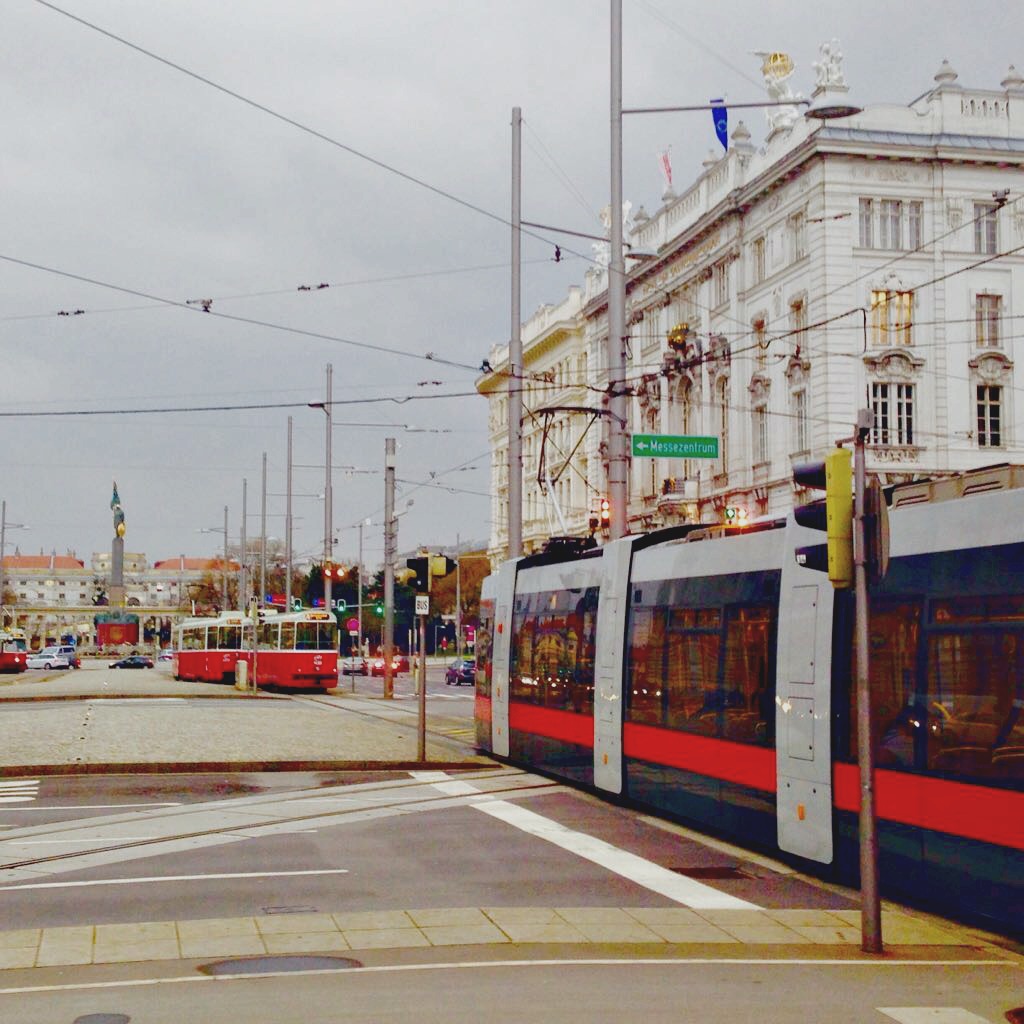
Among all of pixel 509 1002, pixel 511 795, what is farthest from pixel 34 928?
pixel 511 795

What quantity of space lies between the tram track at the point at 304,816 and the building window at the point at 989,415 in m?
32.7

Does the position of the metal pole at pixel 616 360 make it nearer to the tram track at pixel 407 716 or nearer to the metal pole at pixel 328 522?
the tram track at pixel 407 716

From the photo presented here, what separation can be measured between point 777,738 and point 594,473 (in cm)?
6012

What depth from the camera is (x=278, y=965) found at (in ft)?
29.6

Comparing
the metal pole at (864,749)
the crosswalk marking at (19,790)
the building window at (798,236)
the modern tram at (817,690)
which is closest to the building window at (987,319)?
the building window at (798,236)

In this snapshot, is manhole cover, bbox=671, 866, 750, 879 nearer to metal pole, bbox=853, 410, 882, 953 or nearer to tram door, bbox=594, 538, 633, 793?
metal pole, bbox=853, 410, 882, 953

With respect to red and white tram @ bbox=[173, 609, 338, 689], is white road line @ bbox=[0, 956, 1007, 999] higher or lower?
lower

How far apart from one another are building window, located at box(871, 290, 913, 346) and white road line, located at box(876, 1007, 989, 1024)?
43039 mm

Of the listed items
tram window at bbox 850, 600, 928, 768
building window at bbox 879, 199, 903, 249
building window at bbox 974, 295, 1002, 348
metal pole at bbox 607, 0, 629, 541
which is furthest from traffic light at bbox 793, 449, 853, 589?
building window at bbox 974, 295, 1002, 348

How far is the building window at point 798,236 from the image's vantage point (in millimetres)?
51375

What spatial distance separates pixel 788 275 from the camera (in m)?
52.3

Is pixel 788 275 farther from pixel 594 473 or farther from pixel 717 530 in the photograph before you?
pixel 717 530

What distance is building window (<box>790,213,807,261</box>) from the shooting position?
51375mm

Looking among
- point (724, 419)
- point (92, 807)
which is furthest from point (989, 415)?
point (92, 807)
